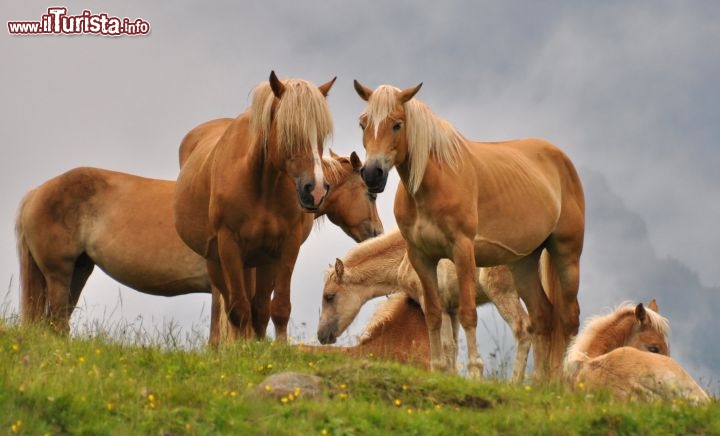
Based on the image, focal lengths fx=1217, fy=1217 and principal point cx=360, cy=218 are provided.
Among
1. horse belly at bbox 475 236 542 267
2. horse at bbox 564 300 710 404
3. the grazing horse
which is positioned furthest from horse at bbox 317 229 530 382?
the grazing horse

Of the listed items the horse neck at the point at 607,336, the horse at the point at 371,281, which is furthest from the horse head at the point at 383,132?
the horse at the point at 371,281

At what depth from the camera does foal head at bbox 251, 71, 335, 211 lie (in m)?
10.8

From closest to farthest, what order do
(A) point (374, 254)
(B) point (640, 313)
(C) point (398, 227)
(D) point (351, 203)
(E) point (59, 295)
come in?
(C) point (398, 227)
(B) point (640, 313)
(E) point (59, 295)
(A) point (374, 254)
(D) point (351, 203)

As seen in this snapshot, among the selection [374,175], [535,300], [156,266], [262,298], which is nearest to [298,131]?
[374,175]

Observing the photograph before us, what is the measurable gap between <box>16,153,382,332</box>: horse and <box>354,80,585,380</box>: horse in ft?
11.0

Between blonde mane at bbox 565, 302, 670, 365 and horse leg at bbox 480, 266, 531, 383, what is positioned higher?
horse leg at bbox 480, 266, 531, 383

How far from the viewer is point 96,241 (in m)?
15.7

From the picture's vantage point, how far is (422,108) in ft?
38.7

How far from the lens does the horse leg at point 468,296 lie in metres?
11.2

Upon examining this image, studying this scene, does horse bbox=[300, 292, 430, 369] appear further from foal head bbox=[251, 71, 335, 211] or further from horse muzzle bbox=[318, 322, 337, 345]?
foal head bbox=[251, 71, 335, 211]

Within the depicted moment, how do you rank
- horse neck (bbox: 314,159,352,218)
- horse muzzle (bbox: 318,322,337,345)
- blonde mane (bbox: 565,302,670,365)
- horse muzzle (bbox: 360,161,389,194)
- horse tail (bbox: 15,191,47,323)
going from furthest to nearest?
horse muzzle (bbox: 318,322,337,345) → horse neck (bbox: 314,159,352,218) → horse tail (bbox: 15,191,47,323) → blonde mane (bbox: 565,302,670,365) → horse muzzle (bbox: 360,161,389,194)

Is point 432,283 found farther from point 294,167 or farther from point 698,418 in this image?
point 698,418

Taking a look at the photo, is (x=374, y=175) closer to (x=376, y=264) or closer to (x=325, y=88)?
(x=325, y=88)

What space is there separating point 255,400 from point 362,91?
4187 mm
